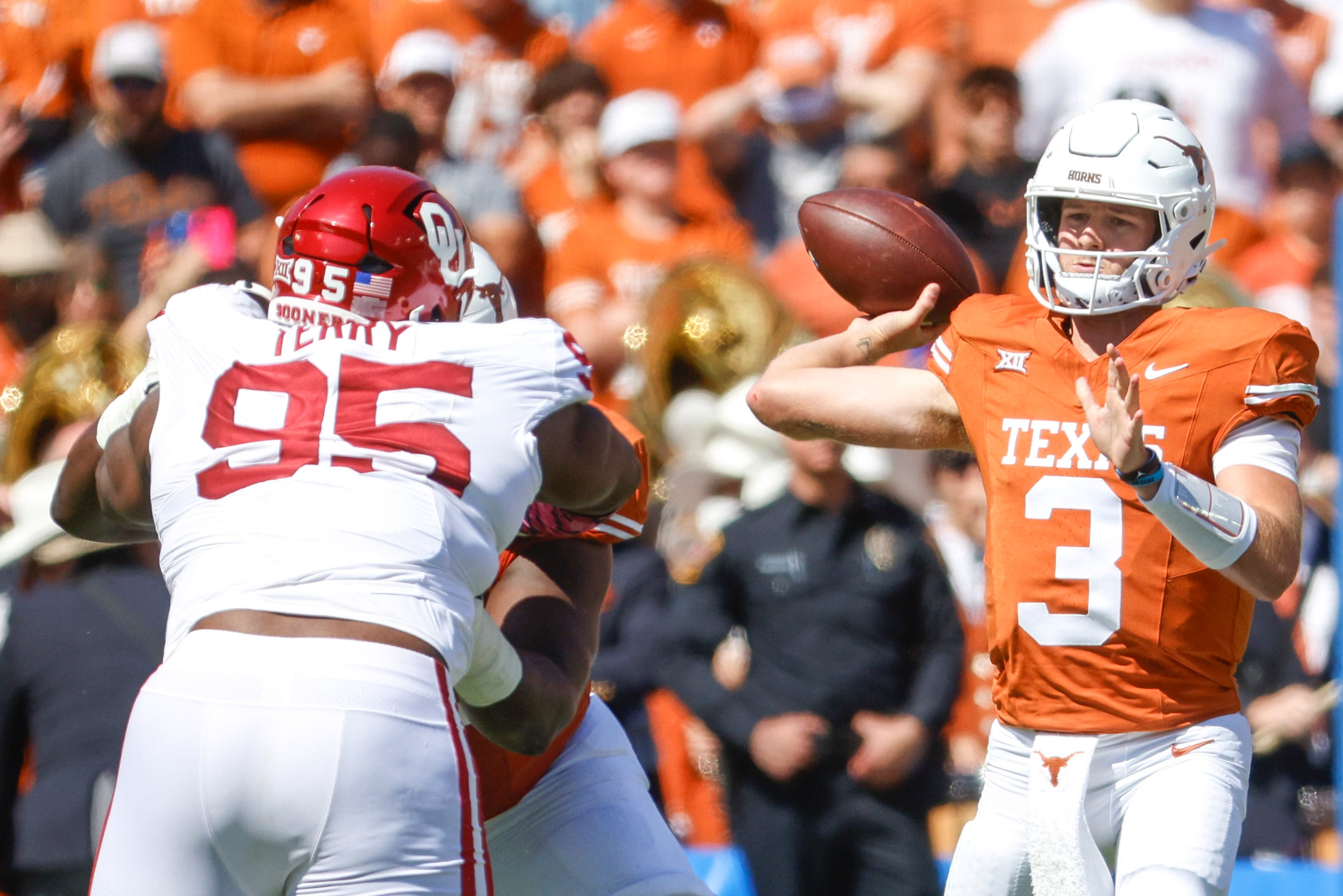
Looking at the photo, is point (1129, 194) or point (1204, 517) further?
point (1129, 194)

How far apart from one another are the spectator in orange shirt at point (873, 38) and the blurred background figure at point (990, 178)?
43 cm

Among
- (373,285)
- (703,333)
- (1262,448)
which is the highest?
(373,285)

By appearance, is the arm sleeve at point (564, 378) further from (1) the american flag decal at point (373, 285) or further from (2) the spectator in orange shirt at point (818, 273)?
(2) the spectator in orange shirt at point (818, 273)

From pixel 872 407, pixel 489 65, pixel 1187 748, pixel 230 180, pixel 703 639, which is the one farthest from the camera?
pixel 489 65

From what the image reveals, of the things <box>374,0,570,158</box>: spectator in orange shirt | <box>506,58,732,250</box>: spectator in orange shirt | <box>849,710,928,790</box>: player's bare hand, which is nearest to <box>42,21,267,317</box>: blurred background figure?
<box>374,0,570,158</box>: spectator in orange shirt

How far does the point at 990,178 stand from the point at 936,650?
2.68 m

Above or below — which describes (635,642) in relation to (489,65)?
below

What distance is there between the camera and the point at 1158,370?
10.1ft

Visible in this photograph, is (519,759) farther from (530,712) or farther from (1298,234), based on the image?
(1298,234)

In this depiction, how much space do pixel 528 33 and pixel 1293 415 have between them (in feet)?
19.0

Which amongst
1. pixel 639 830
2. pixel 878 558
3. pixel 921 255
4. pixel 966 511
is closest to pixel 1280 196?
pixel 966 511

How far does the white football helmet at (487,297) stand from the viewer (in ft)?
11.3

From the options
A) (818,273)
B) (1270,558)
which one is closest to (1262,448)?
(1270,558)

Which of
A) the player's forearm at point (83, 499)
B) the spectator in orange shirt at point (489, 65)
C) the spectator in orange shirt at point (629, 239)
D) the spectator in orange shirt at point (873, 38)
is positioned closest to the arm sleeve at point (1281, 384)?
the player's forearm at point (83, 499)
